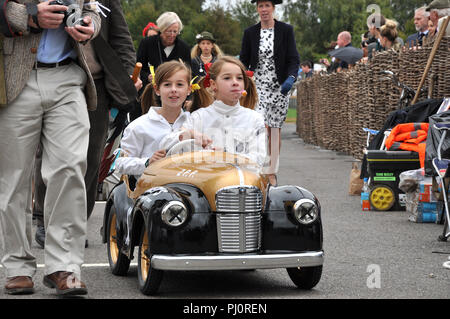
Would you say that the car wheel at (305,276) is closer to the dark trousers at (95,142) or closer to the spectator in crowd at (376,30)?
the dark trousers at (95,142)

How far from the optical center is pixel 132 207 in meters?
6.29

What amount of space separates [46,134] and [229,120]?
1.55m

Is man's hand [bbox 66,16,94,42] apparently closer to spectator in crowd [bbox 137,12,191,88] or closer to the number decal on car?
the number decal on car

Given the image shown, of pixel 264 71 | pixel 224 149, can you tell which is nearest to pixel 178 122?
pixel 224 149

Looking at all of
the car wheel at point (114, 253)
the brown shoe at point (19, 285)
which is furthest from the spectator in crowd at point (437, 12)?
the brown shoe at point (19, 285)

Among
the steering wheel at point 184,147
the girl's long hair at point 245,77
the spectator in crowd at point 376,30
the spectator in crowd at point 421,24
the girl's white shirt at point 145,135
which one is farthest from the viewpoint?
the spectator in crowd at point 376,30

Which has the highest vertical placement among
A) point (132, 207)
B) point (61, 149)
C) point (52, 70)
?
point (52, 70)

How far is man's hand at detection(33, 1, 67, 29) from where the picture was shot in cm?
564

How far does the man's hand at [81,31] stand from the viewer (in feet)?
18.8

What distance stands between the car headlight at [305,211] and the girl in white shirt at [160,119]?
1.29 m

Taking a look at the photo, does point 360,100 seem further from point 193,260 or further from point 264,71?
point 193,260

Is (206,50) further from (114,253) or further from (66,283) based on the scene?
(66,283)

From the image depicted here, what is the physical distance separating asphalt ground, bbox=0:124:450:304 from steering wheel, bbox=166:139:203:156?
2.67 feet
